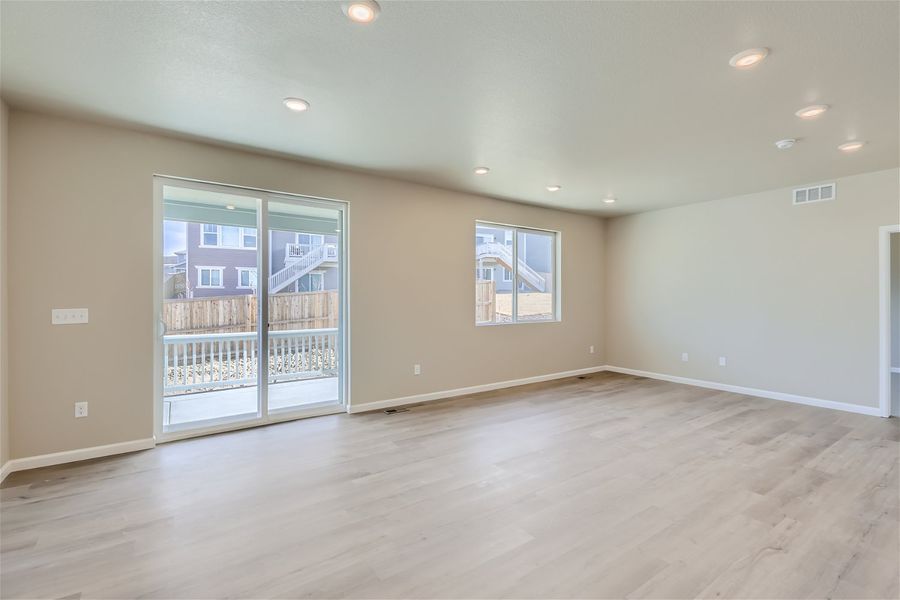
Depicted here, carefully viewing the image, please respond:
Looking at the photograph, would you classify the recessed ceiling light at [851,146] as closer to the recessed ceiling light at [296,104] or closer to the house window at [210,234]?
the recessed ceiling light at [296,104]

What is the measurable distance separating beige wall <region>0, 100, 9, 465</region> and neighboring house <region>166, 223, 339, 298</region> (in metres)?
1.14

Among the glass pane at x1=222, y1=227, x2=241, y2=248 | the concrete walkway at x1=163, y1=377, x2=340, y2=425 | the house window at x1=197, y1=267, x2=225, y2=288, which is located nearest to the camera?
the house window at x1=197, y1=267, x2=225, y2=288

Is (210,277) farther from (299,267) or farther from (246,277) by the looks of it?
(299,267)

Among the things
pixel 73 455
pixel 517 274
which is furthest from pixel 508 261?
pixel 73 455

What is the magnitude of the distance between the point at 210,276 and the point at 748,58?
4.36 meters

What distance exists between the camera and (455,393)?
536 cm

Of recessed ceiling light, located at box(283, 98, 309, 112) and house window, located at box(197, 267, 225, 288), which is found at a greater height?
recessed ceiling light, located at box(283, 98, 309, 112)

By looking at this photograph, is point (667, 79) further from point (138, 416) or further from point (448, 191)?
point (138, 416)

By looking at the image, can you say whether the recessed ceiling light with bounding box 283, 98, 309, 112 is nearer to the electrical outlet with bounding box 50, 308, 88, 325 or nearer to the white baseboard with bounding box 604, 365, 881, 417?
the electrical outlet with bounding box 50, 308, 88, 325

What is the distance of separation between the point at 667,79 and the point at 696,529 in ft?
8.70

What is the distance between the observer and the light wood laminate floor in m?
1.89

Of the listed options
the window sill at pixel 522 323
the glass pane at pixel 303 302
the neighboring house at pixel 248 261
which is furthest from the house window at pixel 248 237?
the window sill at pixel 522 323

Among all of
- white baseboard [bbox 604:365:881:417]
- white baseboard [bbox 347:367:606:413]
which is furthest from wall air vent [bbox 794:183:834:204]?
white baseboard [bbox 347:367:606:413]

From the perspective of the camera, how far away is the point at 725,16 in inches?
77.4
